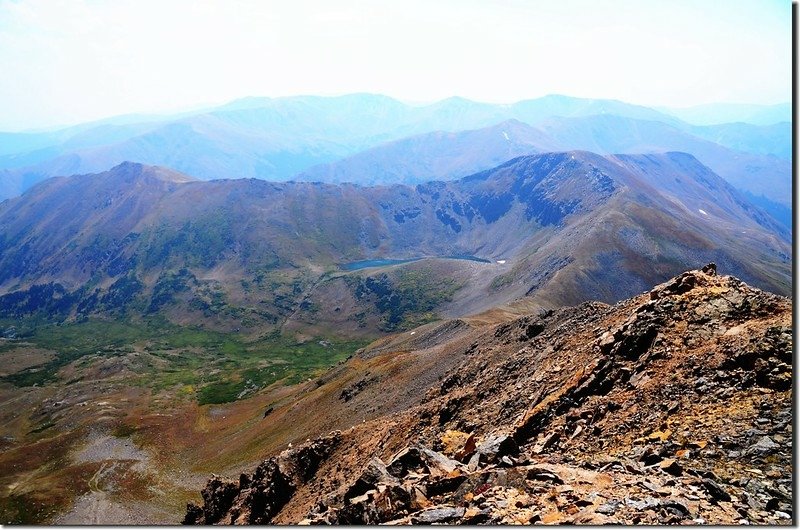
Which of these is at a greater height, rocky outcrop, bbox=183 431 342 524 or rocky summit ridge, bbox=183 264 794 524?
rocky summit ridge, bbox=183 264 794 524

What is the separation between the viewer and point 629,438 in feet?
61.8

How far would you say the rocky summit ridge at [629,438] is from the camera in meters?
13.7

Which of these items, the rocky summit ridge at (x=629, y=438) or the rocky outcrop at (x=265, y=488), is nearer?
the rocky summit ridge at (x=629, y=438)

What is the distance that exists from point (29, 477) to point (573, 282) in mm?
160342

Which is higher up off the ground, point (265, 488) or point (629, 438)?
point (629, 438)

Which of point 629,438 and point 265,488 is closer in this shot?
point 629,438

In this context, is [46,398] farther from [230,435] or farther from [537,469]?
[537,469]

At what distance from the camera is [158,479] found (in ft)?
282

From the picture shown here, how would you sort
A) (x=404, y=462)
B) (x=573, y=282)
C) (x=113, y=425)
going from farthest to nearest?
(x=573, y=282), (x=113, y=425), (x=404, y=462)

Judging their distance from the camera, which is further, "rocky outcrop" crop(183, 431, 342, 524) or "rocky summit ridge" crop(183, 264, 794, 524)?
"rocky outcrop" crop(183, 431, 342, 524)

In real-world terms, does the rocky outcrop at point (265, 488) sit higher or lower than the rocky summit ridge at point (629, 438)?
lower

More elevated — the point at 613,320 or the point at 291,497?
the point at 613,320

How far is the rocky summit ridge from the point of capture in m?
13.7

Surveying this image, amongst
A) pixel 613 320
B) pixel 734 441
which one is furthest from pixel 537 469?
pixel 613 320
